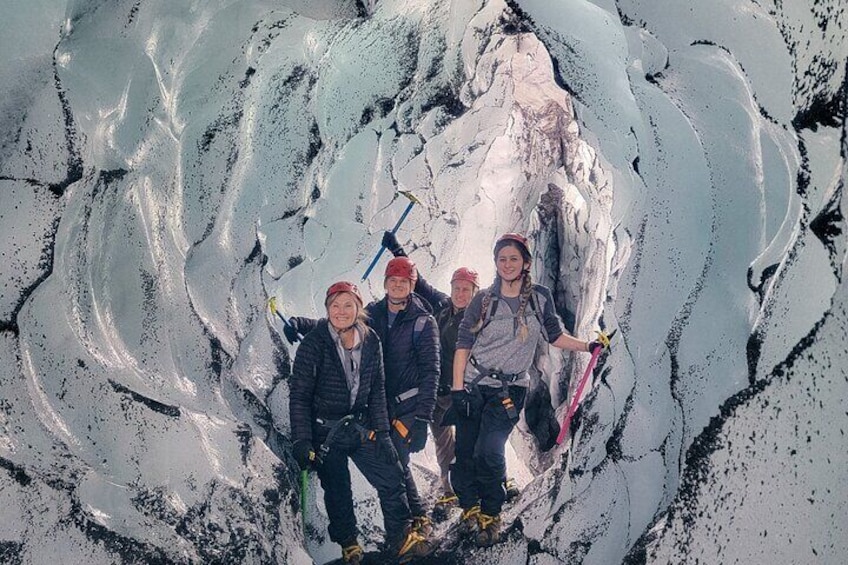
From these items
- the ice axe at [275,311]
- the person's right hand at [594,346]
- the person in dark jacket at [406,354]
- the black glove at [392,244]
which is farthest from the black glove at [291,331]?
the person's right hand at [594,346]

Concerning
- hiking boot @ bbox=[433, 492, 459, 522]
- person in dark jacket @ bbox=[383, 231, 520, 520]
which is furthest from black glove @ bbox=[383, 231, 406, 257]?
hiking boot @ bbox=[433, 492, 459, 522]

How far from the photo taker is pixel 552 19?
133 cm

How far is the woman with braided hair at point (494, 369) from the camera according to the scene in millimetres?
1556

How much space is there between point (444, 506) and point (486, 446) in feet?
0.40

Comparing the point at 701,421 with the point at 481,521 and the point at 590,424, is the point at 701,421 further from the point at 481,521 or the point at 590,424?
the point at 481,521

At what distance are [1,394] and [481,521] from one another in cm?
76

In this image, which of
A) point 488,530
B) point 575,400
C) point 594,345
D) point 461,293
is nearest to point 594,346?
point 594,345

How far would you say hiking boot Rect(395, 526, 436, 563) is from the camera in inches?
61.9

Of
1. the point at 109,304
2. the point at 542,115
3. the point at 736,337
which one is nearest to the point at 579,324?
the point at 736,337

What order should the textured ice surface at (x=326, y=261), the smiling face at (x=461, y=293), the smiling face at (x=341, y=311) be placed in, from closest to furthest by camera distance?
the textured ice surface at (x=326, y=261) < the smiling face at (x=341, y=311) < the smiling face at (x=461, y=293)

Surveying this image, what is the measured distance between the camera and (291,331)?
149cm

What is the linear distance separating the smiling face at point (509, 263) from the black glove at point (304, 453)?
403 mm

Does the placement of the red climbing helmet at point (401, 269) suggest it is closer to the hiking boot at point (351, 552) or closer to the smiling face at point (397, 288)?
the smiling face at point (397, 288)

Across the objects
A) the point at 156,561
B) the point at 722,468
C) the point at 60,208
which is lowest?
the point at 722,468
